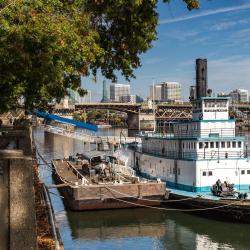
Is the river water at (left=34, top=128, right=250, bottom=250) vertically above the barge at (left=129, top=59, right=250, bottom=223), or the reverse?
the barge at (left=129, top=59, right=250, bottom=223)

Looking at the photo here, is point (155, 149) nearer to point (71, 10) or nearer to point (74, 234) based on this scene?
point (74, 234)

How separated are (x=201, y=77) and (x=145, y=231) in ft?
52.3

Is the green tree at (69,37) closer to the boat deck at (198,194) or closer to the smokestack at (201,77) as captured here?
the boat deck at (198,194)

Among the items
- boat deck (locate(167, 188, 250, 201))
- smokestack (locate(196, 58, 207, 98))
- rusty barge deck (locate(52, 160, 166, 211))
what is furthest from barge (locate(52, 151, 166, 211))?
smokestack (locate(196, 58, 207, 98))

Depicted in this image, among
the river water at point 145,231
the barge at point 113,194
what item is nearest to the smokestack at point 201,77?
the barge at point 113,194

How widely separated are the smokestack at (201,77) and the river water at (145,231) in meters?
11.4

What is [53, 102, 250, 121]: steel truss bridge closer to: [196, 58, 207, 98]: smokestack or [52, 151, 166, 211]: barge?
[196, 58, 207, 98]: smokestack

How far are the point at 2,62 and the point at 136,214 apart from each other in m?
24.1

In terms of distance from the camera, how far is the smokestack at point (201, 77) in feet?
131

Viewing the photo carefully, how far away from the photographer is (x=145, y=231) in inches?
1188

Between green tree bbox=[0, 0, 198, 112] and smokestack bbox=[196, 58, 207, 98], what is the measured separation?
982 inches

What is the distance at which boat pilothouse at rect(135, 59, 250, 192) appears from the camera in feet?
114

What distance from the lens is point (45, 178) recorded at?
54344mm

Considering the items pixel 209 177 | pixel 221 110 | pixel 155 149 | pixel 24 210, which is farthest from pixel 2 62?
pixel 155 149
